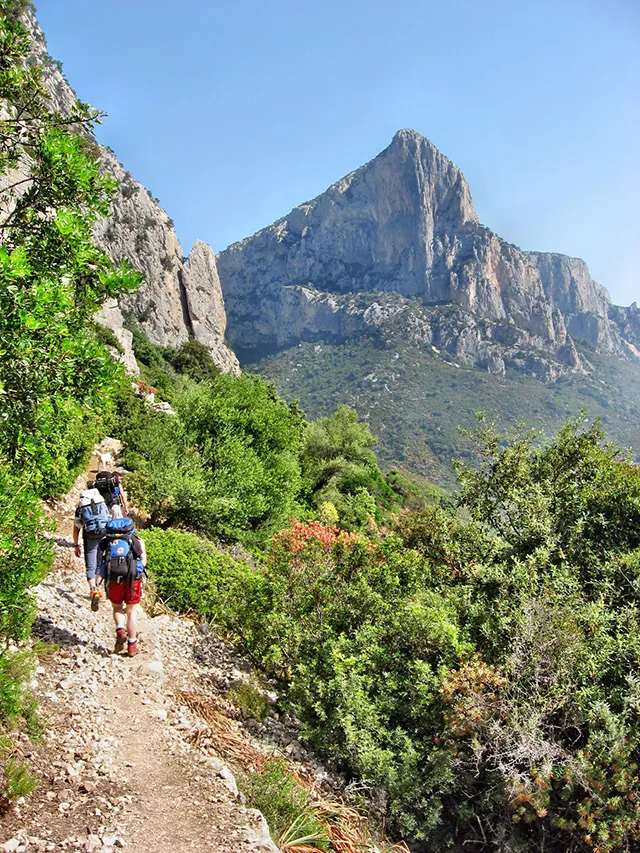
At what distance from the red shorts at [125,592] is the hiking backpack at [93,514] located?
159 centimetres

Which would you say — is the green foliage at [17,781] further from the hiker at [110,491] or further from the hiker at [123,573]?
the hiker at [110,491]

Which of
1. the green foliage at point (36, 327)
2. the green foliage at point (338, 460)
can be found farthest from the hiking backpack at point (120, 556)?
the green foliage at point (338, 460)

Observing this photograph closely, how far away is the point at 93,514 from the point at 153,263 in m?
63.7

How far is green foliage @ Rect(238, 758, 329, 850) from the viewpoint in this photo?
4594mm

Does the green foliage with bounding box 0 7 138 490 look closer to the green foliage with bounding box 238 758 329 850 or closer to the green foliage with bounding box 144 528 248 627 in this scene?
the green foliage with bounding box 238 758 329 850

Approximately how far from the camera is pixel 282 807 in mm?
4742

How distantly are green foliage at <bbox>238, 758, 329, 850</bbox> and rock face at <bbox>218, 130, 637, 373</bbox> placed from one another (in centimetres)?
12685

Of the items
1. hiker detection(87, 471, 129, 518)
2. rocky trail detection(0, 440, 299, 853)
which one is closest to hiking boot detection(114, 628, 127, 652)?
rocky trail detection(0, 440, 299, 853)

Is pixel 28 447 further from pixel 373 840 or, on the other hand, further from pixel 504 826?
pixel 504 826

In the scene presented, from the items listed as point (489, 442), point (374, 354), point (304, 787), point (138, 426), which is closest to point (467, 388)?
point (374, 354)

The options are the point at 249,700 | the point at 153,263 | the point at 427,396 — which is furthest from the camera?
the point at 427,396

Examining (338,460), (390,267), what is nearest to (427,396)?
(390,267)

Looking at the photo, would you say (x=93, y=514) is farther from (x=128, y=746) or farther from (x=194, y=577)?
(x=128, y=746)

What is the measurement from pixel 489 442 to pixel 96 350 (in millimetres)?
8518
